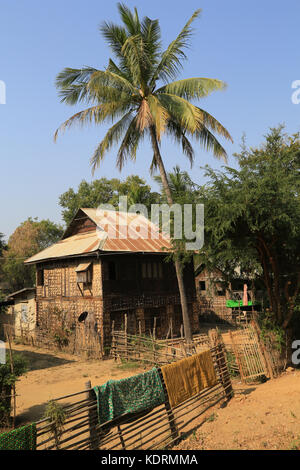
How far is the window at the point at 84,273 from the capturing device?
1811 cm

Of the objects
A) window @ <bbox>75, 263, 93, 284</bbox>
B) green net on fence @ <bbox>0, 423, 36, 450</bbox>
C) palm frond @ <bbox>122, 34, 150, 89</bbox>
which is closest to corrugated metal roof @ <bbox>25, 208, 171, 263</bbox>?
window @ <bbox>75, 263, 93, 284</bbox>

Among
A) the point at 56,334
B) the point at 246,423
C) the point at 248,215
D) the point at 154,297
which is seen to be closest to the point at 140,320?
the point at 154,297

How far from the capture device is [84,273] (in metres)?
18.2

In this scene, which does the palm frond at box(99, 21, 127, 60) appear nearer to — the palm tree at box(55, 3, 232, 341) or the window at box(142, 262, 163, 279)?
the palm tree at box(55, 3, 232, 341)

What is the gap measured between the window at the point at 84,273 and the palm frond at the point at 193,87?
9181 mm

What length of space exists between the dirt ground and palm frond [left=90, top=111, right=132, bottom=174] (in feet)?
28.7

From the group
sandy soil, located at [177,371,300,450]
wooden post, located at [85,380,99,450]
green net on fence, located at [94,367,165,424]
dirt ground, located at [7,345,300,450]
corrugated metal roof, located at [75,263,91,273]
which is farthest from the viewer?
corrugated metal roof, located at [75,263,91,273]

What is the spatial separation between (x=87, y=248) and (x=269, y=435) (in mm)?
13410

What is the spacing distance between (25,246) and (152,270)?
92.8 ft

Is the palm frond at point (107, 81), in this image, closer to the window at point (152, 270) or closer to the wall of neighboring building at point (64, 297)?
the wall of neighboring building at point (64, 297)

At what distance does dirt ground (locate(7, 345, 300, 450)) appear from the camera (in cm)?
656

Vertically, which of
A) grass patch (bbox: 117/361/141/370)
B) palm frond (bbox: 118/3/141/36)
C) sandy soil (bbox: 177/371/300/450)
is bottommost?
grass patch (bbox: 117/361/141/370)

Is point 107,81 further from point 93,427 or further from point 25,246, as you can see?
point 25,246

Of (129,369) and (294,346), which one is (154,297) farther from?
(294,346)
